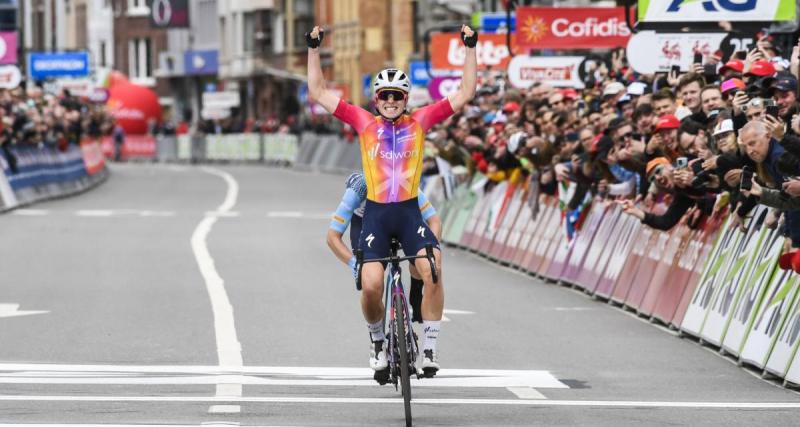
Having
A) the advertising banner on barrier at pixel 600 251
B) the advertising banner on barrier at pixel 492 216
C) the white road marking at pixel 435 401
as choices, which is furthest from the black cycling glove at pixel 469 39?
the advertising banner on barrier at pixel 492 216

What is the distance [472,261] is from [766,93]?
39.1ft

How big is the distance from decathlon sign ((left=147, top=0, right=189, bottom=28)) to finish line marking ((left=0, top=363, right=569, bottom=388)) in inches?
3771

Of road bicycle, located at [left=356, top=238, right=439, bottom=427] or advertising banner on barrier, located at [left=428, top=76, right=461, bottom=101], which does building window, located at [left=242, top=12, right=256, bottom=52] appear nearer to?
advertising banner on barrier, located at [left=428, top=76, right=461, bottom=101]

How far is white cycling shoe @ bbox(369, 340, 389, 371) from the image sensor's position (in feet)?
42.0

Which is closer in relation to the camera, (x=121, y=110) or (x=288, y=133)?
(x=288, y=133)

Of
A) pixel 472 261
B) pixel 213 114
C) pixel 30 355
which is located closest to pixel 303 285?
pixel 472 261

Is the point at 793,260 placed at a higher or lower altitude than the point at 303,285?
higher

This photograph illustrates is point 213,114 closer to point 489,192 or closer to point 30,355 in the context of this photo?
point 489,192

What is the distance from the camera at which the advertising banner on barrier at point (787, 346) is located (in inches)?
541

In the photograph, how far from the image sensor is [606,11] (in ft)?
89.8

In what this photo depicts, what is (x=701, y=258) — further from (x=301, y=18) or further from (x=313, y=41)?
(x=301, y=18)

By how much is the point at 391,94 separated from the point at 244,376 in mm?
2149

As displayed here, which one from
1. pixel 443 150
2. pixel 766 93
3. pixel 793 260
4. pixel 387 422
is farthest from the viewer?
pixel 443 150

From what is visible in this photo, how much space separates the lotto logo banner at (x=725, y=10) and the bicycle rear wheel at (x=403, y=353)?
314 inches
